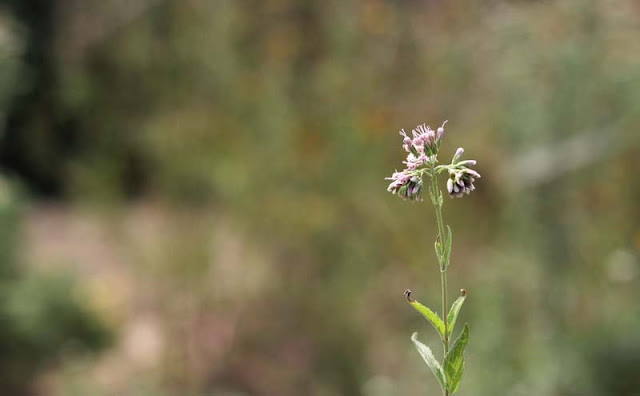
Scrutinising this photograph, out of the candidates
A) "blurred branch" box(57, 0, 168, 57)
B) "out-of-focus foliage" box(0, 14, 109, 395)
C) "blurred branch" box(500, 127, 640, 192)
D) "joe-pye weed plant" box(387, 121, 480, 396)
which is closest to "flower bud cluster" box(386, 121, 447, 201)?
"joe-pye weed plant" box(387, 121, 480, 396)

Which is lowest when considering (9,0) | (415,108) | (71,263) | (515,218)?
(515,218)

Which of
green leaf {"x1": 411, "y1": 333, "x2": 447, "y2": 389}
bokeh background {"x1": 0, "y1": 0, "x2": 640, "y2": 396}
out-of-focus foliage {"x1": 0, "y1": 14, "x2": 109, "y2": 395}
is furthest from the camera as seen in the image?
out-of-focus foliage {"x1": 0, "y1": 14, "x2": 109, "y2": 395}

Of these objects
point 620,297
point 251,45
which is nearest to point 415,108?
point 251,45

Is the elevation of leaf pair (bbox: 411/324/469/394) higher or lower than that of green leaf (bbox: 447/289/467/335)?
lower

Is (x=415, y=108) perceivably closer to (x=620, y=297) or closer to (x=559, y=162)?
(x=559, y=162)

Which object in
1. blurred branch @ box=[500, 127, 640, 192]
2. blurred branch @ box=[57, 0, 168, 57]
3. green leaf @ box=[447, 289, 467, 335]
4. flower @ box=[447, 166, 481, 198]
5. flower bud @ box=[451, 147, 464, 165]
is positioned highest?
blurred branch @ box=[57, 0, 168, 57]

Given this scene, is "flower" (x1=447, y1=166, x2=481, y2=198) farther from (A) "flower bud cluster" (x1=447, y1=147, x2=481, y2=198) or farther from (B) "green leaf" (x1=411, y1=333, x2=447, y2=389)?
(B) "green leaf" (x1=411, y1=333, x2=447, y2=389)

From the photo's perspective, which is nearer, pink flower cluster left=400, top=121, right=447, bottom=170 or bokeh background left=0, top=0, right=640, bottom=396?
pink flower cluster left=400, top=121, right=447, bottom=170

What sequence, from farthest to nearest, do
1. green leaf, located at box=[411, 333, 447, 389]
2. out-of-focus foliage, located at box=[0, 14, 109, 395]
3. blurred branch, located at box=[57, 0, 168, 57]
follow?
blurred branch, located at box=[57, 0, 168, 57]
out-of-focus foliage, located at box=[0, 14, 109, 395]
green leaf, located at box=[411, 333, 447, 389]
